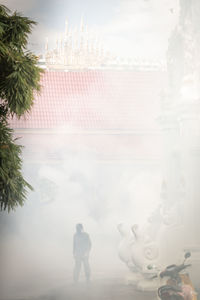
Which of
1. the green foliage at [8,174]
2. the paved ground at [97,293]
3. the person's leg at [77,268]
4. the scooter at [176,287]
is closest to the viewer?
the green foliage at [8,174]

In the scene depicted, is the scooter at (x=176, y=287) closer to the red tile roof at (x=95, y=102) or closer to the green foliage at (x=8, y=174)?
the green foliage at (x=8, y=174)

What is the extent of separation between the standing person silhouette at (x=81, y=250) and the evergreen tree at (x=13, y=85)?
3063 mm

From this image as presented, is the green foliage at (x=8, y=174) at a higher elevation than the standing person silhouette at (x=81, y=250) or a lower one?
higher

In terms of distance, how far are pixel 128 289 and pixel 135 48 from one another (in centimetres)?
423

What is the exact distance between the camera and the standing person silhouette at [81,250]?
658cm

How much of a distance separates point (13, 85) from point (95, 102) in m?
4.80

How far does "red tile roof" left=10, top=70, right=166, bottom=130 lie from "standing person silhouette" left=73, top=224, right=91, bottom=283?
2.11 metres

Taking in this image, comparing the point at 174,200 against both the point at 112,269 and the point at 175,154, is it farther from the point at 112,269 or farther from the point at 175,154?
the point at 112,269

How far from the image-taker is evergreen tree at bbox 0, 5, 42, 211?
3.70m

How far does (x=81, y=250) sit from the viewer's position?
6.68 m

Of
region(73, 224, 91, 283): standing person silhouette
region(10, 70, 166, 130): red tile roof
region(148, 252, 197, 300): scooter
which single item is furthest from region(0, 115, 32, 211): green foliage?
region(10, 70, 166, 130): red tile roof

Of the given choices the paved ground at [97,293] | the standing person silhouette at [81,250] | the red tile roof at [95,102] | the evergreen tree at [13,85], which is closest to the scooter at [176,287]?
the paved ground at [97,293]

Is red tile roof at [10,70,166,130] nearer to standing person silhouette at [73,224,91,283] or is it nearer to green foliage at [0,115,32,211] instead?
standing person silhouette at [73,224,91,283]

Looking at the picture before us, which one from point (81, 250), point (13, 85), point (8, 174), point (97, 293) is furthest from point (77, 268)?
point (13, 85)
